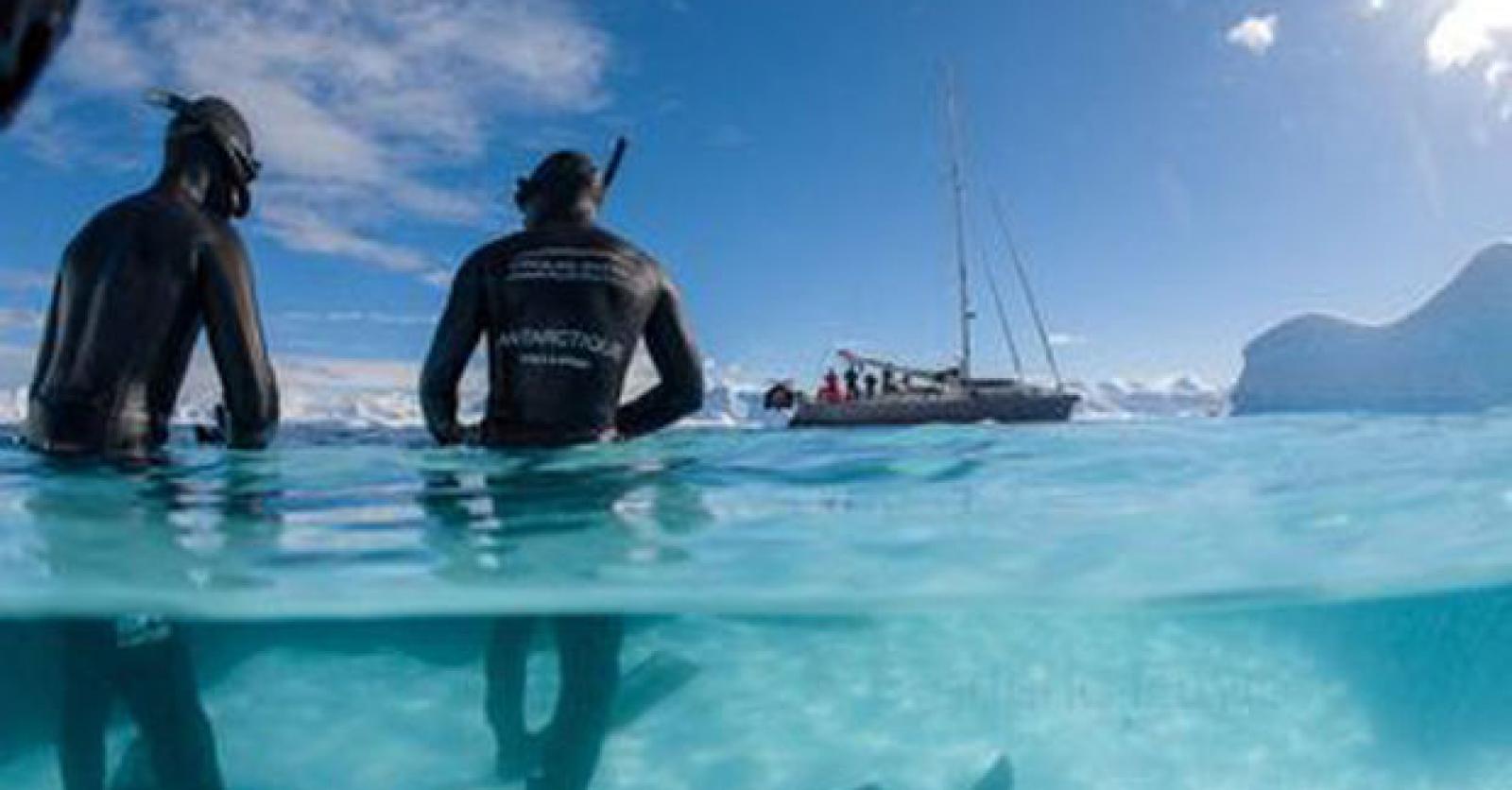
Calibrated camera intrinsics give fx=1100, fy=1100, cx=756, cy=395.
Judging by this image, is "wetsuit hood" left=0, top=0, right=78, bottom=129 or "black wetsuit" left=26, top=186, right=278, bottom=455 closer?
"wetsuit hood" left=0, top=0, right=78, bottom=129

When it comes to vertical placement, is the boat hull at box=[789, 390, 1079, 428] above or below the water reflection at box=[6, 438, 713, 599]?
above

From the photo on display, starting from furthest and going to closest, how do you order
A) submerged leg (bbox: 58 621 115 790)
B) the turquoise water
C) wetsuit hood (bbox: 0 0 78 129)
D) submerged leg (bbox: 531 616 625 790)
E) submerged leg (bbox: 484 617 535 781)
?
submerged leg (bbox: 484 617 535 781) → submerged leg (bbox: 531 616 625 790) → the turquoise water → submerged leg (bbox: 58 621 115 790) → wetsuit hood (bbox: 0 0 78 129)

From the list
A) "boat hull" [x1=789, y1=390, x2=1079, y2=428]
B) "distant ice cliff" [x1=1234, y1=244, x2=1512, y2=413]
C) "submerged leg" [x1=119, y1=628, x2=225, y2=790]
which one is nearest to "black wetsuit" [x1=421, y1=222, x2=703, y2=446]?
"submerged leg" [x1=119, y1=628, x2=225, y2=790]

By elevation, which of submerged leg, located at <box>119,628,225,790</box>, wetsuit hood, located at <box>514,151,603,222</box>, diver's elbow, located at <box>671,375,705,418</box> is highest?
wetsuit hood, located at <box>514,151,603,222</box>

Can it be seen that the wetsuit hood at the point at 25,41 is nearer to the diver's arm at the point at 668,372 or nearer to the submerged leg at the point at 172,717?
the submerged leg at the point at 172,717

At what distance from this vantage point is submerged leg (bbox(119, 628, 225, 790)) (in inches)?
211

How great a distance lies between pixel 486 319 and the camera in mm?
6473

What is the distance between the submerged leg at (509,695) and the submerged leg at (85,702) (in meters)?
2.38

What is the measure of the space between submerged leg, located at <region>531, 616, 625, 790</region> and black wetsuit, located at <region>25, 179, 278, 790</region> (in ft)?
6.05

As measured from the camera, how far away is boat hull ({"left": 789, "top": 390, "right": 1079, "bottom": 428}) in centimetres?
4472

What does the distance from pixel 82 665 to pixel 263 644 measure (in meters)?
2.43

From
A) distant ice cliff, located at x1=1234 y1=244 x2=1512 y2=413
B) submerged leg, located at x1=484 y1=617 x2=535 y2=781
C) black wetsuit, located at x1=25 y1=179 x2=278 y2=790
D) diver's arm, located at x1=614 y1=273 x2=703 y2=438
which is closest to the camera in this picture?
black wetsuit, located at x1=25 y1=179 x2=278 y2=790

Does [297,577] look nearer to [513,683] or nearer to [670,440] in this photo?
[513,683]

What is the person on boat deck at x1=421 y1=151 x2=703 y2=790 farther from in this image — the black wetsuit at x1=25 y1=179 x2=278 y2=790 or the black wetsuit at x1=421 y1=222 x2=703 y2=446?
the black wetsuit at x1=25 y1=179 x2=278 y2=790
